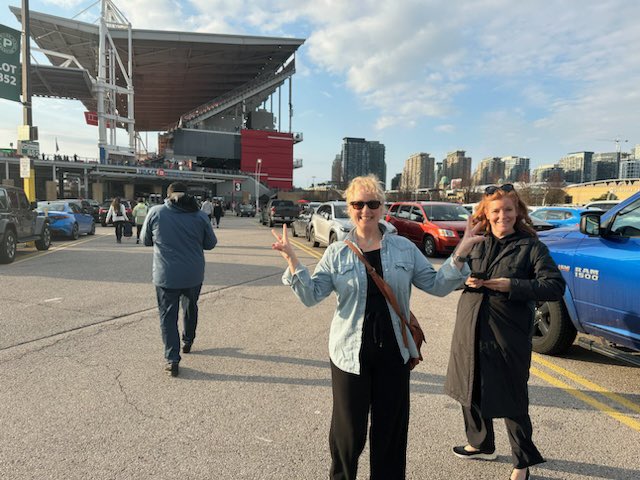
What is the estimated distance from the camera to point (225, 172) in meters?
79.0

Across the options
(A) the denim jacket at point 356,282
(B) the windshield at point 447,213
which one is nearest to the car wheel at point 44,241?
(B) the windshield at point 447,213

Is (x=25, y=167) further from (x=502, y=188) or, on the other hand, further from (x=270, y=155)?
(x=270, y=155)

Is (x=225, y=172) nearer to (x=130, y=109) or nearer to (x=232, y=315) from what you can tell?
(x=130, y=109)

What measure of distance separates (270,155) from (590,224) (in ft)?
277

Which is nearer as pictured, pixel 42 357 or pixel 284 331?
pixel 42 357

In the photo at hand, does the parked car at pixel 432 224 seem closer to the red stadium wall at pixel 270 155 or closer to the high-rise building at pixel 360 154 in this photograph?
the red stadium wall at pixel 270 155

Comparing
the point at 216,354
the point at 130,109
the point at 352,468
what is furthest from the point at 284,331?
the point at 130,109

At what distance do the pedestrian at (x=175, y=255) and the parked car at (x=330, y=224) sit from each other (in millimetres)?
8331

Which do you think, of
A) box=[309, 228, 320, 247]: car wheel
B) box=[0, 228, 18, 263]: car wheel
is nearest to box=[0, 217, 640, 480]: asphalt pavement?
box=[0, 228, 18, 263]: car wheel

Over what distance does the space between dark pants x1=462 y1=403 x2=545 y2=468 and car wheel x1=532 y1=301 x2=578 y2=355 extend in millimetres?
1956

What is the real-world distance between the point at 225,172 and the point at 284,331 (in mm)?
76559

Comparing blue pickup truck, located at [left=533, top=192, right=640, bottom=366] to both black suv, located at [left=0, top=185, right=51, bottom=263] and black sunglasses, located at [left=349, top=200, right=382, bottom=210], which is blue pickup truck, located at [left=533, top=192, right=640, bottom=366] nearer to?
black sunglasses, located at [left=349, top=200, right=382, bottom=210]

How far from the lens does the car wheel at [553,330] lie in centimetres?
442

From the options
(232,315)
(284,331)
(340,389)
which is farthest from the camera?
(232,315)
